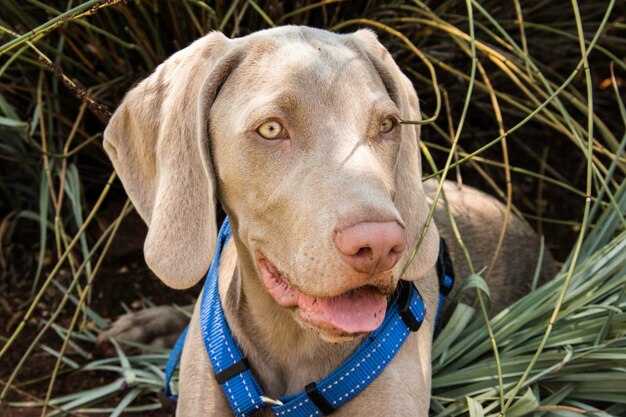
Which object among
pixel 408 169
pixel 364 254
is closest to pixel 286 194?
pixel 364 254

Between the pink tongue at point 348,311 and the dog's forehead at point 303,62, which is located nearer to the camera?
the pink tongue at point 348,311

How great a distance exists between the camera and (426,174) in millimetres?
4504

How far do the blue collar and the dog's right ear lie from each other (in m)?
0.27

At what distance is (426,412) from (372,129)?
875 millimetres

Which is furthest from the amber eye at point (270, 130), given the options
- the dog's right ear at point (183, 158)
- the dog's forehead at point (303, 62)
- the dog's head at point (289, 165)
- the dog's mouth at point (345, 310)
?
the dog's mouth at point (345, 310)

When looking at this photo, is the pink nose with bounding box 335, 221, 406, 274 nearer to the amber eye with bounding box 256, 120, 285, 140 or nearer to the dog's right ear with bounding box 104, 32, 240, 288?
the amber eye with bounding box 256, 120, 285, 140

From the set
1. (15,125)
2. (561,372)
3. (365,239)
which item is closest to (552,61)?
(561,372)

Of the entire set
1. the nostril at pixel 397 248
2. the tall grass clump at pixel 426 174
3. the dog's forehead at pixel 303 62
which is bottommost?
the tall grass clump at pixel 426 174

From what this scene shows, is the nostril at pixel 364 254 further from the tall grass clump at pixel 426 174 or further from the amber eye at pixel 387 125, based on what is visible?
the tall grass clump at pixel 426 174

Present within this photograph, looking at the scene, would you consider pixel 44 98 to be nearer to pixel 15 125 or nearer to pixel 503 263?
pixel 15 125

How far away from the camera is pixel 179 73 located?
2.67 meters

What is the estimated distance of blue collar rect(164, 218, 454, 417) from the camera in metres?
2.68

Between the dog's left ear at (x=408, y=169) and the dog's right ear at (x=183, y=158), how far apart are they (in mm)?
432

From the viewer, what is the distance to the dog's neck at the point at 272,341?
9.11 feet
